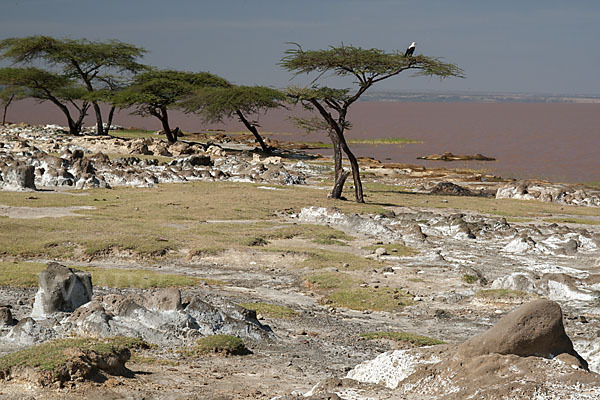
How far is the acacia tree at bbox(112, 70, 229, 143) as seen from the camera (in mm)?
57531

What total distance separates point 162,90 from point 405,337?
50.0 metres

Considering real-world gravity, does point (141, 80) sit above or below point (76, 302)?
above

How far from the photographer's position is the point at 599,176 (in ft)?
171

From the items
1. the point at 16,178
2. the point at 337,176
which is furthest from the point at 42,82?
the point at 337,176

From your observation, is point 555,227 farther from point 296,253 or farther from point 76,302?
point 76,302

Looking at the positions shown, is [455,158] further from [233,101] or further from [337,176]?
[337,176]

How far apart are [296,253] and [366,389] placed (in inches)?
451

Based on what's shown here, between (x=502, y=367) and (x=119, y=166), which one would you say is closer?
(x=502, y=367)

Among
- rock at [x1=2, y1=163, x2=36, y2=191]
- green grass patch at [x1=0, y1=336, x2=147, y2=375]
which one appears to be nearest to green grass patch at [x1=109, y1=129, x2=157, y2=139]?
rock at [x1=2, y1=163, x2=36, y2=191]

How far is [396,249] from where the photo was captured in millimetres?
20812

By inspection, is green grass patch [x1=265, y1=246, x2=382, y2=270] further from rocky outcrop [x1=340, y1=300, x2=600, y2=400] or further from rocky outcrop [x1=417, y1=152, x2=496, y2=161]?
rocky outcrop [x1=417, y1=152, x2=496, y2=161]

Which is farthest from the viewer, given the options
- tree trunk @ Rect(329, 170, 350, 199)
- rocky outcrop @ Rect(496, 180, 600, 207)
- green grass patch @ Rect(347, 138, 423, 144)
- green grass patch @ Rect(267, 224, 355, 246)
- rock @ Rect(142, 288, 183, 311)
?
green grass patch @ Rect(347, 138, 423, 144)

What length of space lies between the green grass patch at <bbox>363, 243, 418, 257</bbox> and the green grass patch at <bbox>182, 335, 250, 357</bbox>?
9.98 meters

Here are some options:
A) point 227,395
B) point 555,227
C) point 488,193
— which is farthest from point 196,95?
point 227,395
